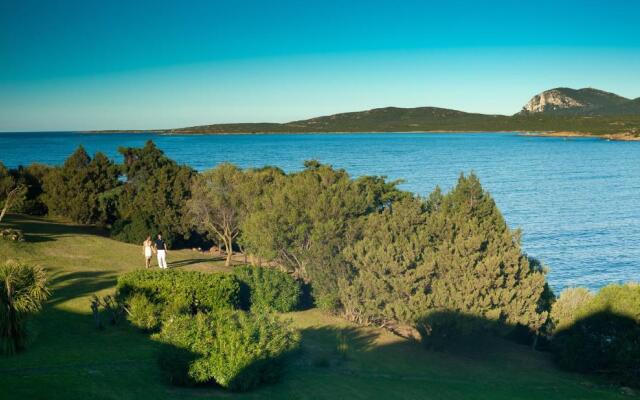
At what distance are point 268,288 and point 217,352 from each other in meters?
11.1

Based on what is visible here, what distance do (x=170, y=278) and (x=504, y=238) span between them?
16.7m

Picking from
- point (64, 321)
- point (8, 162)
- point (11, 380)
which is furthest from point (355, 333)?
point (8, 162)

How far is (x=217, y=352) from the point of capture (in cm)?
1770

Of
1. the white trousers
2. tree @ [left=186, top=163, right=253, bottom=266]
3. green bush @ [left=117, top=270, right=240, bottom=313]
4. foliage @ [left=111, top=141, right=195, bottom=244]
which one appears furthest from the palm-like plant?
foliage @ [left=111, top=141, right=195, bottom=244]

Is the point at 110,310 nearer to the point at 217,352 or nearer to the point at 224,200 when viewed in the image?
the point at 217,352

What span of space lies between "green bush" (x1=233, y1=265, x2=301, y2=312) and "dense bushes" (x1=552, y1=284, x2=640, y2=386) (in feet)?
42.6

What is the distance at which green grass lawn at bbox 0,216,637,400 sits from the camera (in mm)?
16812

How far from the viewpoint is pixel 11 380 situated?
14.2 m

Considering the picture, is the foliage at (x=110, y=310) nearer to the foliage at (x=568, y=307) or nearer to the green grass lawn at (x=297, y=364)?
the green grass lawn at (x=297, y=364)

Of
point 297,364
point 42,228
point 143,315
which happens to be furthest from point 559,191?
point 143,315

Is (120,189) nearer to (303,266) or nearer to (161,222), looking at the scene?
(161,222)

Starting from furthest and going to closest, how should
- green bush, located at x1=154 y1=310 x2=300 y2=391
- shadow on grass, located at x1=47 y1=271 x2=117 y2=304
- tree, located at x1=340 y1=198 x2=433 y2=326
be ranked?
tree, located at x1=340 y1=198 x2=433 y2=326 → shadow on grass, located at x1=47 y1=271 x2=117 y2=304 → green bush, located at x1=154 y1=310 x2=300 y2=391

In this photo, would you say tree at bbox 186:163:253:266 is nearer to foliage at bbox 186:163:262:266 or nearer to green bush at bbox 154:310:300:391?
foliage at bbox 186:163:262:266

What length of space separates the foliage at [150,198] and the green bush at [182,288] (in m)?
18.3
